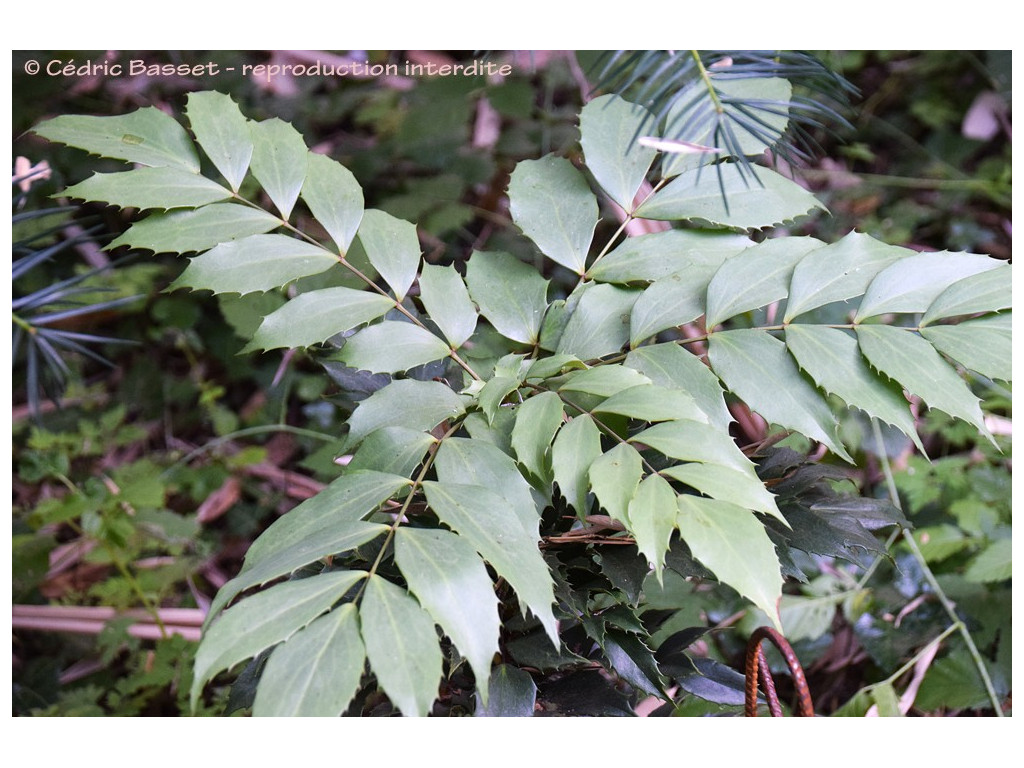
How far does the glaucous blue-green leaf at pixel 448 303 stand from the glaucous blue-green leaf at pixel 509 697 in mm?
233

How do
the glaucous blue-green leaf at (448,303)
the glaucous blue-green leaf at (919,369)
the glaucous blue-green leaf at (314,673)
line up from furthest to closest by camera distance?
1. the glaucous blue-green leaf at (448,303)
2. the glaucous blue-green leaf at (919,369)
3. the glaucous blue-green leaf at (314,673)

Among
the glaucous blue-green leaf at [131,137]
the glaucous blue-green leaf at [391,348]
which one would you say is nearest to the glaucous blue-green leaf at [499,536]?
the glaucous blue-green leaf at [391,348]

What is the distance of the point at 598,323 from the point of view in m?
0.60

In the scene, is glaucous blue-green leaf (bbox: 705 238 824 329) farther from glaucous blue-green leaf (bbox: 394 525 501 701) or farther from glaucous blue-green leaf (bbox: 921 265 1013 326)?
glaucous blue-green leaf (bbox: 394 525 501 701)

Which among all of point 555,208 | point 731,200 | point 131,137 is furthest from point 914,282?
point 131,137

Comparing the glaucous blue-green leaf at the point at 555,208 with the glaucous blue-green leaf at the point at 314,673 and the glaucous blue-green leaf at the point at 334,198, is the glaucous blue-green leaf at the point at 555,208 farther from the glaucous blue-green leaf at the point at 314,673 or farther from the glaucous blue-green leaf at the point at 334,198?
the glaucous blue-green leaf at the point at 314,673

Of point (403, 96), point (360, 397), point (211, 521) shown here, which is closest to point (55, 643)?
point (211, 521)

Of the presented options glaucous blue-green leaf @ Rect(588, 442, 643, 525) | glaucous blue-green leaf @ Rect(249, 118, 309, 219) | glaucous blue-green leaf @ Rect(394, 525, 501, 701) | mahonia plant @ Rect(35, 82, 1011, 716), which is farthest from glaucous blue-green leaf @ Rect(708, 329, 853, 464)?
glaucous blue-green leaf @ Rect(249, 118, 309, 219)

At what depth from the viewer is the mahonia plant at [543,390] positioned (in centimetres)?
43

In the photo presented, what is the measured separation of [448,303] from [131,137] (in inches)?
10.8

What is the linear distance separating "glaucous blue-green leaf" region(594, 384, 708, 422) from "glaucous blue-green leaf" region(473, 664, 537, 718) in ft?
0.66

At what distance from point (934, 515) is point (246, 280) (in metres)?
1.02

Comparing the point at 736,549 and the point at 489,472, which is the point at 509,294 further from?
the point at 736,549

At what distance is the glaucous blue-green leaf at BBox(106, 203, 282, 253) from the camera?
59 cm
